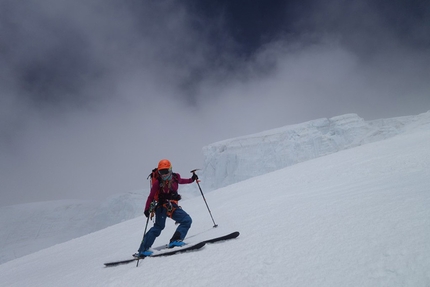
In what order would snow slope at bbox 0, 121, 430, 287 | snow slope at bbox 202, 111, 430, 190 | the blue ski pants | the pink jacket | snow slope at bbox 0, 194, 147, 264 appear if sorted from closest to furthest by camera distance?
snow slope at bbox 0, 121, 430, 287
the blue ski pants
the pink jacket
snow slope at bbox 0, 194, 147, 264
snow slope at bbox 202, 111, 430, 190

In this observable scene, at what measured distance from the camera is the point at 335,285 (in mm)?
1627

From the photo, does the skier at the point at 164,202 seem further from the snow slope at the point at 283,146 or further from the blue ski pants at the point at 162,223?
the snow slope at the point at 283,146

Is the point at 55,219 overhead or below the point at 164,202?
overhead

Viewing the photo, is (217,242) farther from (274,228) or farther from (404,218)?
(404,218)

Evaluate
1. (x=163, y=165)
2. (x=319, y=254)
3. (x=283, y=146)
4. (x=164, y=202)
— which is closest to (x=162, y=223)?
(x=164, y=202)

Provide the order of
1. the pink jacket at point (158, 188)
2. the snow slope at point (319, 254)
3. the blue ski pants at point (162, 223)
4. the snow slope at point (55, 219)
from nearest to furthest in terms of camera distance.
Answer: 1. the snow slope at point (319, 254)
2. the blue ski pants at point (162, 223)
3. the pink jacket at point (158, 188)
4. the snow slope at point (55, 219)

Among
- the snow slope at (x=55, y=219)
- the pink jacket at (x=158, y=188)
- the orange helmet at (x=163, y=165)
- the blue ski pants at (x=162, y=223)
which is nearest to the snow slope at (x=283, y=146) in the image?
the snow slope at (x=55, y=219)

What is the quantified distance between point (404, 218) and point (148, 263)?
113 inches

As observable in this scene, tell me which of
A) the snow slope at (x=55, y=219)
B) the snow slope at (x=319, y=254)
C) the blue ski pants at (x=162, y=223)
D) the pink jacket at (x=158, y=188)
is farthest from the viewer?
the snow slope at (x=55, y=219)

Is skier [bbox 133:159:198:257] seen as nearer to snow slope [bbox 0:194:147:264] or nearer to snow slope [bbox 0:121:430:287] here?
snow slope [bbox 0:121:430:287]

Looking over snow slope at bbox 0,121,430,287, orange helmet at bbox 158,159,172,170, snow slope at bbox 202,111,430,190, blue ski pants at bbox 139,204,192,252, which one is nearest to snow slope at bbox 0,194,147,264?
snow slope at bbox 202,111,430,190

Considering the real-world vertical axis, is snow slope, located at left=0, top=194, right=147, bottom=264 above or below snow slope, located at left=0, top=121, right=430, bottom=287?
above

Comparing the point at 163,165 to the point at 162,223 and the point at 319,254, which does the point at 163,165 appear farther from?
the point at 319,254

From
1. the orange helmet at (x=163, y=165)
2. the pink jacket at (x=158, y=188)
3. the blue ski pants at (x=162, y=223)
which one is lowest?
the blue ski pants at (x=162, y=223)
